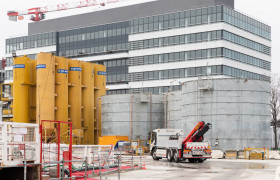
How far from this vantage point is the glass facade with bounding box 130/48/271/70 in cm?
8100

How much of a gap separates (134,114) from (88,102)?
7.44m

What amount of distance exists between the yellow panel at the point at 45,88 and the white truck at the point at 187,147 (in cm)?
1860

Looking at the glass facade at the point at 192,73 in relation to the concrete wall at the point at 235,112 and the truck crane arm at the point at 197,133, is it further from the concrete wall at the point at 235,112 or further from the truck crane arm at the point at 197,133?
the truck crane arm at the point at 197,133

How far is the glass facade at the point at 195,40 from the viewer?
265 feet

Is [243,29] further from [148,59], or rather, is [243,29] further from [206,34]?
[148,59]

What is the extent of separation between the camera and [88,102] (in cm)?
6084

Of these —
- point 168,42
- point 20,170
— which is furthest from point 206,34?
point 20,170

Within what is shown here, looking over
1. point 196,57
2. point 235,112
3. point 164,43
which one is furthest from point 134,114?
point 164,43

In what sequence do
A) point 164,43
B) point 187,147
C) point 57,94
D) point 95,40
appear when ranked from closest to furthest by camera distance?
point 187,147, point 57,94, point 164,43, point 95,40

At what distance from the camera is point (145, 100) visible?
57688mm

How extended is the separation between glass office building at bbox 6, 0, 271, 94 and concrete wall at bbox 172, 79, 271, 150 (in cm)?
3532

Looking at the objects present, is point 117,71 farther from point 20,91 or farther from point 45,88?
point 45,88

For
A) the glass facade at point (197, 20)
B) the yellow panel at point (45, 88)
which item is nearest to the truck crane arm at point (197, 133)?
the yellow panel at point (45, 88)

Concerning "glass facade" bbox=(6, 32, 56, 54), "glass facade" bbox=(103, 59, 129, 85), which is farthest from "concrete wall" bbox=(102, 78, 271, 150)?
"glass facade" bbox=(6, 32, 56, 54)
